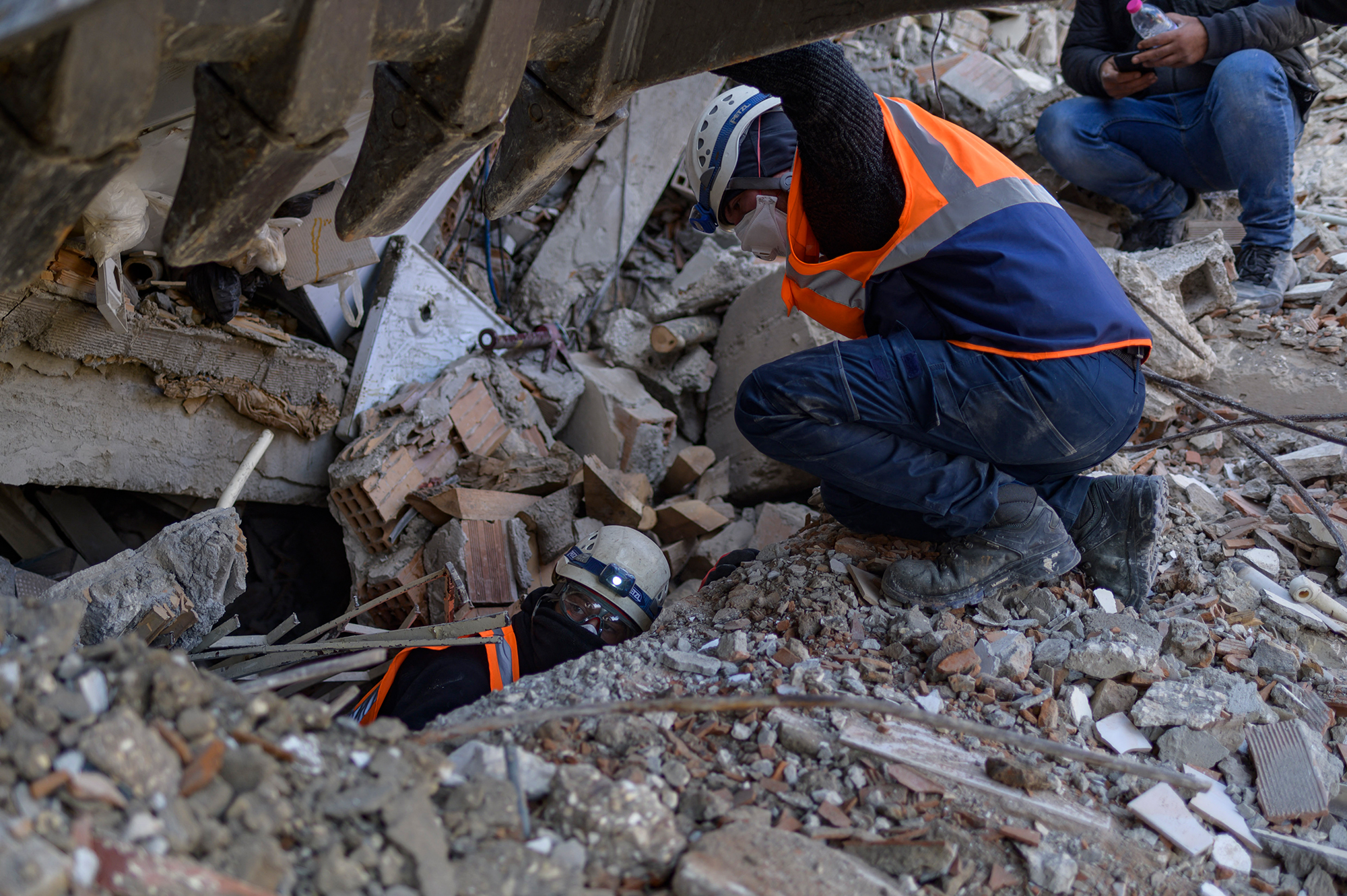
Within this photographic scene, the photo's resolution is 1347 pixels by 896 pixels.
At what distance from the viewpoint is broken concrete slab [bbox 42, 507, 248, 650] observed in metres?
2.81

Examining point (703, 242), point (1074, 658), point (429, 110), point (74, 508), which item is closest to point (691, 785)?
point (1074, 658)

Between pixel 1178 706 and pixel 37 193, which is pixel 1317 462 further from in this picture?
pixel 37 193

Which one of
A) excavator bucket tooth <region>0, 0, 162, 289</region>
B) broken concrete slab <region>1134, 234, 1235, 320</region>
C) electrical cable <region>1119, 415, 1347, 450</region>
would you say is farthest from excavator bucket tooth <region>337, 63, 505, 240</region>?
broken concrete slab <region>1134, 234, 1235, 320</region>

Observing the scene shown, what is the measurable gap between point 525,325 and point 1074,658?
3904 millimetres

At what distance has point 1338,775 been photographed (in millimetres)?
2242

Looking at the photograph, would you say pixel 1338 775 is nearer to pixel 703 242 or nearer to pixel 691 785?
pixel 691 785

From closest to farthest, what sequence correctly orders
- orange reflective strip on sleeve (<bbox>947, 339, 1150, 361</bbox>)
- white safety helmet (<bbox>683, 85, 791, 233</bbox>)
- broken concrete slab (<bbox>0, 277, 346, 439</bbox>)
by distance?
orange reflective strip on sleeve (<bbox>947, 339, 1150, 361</bbox>), white safety helmet (<bbox>683, 85, 791, 233</bbox>), broken concrete slab (<bbox>0, 277, 346, 439</bbox>)

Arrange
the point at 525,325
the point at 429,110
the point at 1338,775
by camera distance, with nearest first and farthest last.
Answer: the point at 429,110 < the point at 1338,775 < the point at 525,325

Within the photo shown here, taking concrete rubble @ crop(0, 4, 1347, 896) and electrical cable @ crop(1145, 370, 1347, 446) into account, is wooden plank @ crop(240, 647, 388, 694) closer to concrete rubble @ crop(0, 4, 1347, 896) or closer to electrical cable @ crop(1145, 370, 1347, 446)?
concrete rubble @ crop(0, 4, 1347, 896)

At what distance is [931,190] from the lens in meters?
2.56

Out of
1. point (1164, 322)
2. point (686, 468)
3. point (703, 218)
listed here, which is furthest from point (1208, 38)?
point (686, 468)

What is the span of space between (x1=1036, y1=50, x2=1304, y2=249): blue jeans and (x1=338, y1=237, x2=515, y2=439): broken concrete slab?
3.67 meters

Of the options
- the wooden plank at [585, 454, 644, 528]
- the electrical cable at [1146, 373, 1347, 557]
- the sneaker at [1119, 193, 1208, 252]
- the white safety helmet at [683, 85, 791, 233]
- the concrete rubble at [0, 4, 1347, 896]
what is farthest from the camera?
the sneaker at [1119, 193, 1208, 252]

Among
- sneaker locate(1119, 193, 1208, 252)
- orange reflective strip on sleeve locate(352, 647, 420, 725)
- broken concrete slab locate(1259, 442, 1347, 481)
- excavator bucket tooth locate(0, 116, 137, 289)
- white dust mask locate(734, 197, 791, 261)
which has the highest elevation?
excavator bucket tooth locate(0, 116, 137, 289)
